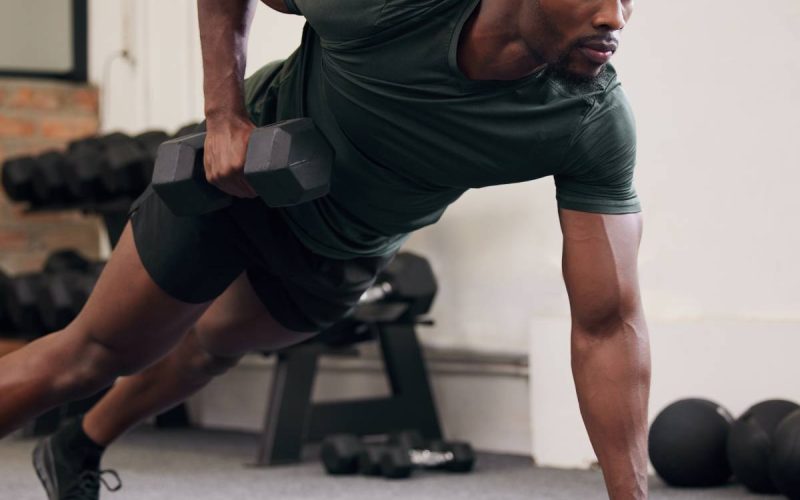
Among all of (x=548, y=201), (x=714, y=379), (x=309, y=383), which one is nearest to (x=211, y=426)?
(x=309, y=383)

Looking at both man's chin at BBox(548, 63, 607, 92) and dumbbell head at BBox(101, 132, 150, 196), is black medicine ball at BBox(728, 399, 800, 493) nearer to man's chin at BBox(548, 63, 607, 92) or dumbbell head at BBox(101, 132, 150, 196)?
man's chin at BBox(548, 63, 607, 92)

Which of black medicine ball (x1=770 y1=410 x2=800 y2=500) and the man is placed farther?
black medicine ball (x1=770 y1=410 x2=800 y2=500)

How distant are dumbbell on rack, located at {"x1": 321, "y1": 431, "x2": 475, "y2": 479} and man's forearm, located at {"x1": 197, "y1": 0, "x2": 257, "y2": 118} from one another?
5.16ft

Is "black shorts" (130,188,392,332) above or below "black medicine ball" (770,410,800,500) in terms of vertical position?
above

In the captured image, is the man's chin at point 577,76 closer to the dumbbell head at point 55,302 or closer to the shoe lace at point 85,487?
the shoe lace at point 85,487

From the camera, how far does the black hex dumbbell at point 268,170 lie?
5.04 ft

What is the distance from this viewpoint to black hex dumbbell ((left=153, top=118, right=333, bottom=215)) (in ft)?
5.04

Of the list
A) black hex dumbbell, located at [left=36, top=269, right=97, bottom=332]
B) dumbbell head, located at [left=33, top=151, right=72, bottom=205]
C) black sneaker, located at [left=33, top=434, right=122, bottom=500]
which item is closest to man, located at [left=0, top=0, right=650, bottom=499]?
black sneaker, located at [left=33, top=434, right=122, bottom=500]

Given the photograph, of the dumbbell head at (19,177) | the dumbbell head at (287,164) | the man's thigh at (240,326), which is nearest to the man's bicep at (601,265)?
the dumbbell head at (287,164)

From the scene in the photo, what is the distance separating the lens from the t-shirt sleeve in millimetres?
1508

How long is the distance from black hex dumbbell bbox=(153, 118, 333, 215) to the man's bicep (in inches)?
13.4

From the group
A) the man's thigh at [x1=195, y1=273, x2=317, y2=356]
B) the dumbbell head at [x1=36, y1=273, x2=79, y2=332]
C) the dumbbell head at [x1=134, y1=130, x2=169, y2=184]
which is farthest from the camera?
the dumbbell head at [x1=134, y1=130, x2=169, y2=184]

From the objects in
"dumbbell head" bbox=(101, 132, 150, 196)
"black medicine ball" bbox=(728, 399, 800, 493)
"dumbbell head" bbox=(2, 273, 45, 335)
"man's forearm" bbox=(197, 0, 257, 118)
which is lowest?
"dumbbell head" bbox=(2, 273, 45, 335)

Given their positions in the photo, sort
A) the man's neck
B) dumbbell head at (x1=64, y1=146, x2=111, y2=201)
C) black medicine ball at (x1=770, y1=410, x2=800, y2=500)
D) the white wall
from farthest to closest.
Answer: the white wall, dumbbell head at (x1=64, y1=146, x2=111, y2=201), black medicine ball at (x1=770, y1=410, x2=800, y2=500), the man's neck
